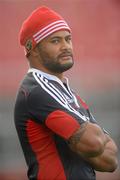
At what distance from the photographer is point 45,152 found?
6.47 ft

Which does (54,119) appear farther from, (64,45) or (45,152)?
(64,45)

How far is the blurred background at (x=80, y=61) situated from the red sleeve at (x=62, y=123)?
5.52 ft

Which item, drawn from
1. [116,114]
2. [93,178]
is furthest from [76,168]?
[116,114]

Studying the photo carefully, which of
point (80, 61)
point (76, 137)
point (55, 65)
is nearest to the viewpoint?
point (76, 137)

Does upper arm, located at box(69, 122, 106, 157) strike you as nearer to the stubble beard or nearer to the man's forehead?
the stubble beard

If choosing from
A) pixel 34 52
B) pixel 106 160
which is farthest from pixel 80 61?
pixel 106 160

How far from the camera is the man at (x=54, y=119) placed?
1.91 meters

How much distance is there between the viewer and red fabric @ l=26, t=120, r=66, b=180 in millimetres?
1961

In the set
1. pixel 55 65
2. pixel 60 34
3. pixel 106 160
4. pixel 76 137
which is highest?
pixel 60 34

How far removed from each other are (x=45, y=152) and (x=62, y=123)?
0.14m

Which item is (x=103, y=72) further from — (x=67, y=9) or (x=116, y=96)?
(x=67, y=9)

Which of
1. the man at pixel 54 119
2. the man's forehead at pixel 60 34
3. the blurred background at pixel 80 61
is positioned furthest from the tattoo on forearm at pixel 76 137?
the blurred background at pixel 80 61

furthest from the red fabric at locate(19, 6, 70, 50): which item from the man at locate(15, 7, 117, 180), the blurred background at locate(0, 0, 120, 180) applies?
the blurred background at locate(0, 0, 120, 180)

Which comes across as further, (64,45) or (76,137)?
(64,45)
